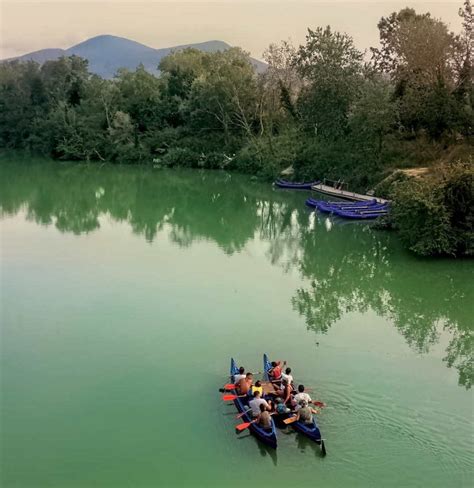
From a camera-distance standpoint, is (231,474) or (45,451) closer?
(231,474)

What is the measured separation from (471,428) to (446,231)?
10367mm

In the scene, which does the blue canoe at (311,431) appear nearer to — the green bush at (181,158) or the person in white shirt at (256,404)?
the person in white shirt at (256,404)

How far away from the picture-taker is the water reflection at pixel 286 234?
50.0 feet

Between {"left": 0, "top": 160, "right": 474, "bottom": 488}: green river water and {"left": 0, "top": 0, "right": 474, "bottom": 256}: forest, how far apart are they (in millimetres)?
2958

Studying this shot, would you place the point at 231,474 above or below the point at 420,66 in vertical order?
below

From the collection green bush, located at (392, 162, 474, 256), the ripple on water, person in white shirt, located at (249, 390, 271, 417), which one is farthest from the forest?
person in white shirt, located at (249, 390, 271, 417)

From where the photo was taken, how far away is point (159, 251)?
21.3 metres

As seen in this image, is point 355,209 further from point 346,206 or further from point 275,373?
point 275,373

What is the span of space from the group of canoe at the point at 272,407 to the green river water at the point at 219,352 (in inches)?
8.0

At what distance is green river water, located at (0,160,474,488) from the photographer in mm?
8805

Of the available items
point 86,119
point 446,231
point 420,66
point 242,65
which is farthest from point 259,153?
point 446,231

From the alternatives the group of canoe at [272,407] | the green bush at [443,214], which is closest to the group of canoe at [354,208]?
the green bush at [443,214]

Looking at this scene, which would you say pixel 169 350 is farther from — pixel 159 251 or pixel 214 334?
pixel 159 251

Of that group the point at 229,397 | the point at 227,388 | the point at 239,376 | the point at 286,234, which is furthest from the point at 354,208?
the point at 229,397
